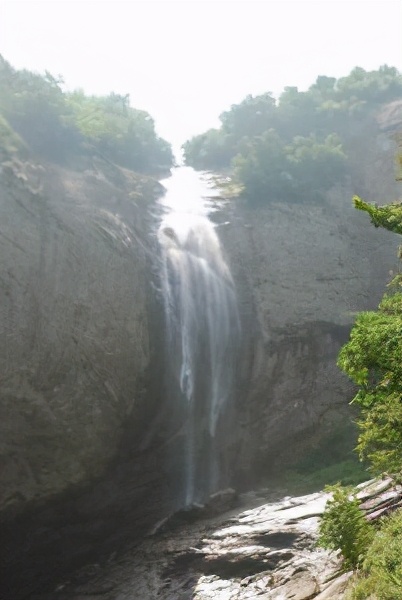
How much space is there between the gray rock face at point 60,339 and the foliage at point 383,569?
477 inches

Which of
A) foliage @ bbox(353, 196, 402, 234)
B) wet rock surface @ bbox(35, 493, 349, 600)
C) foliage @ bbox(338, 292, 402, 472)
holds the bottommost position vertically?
wet rock surface @ bbox(35, 493, 349, 600)

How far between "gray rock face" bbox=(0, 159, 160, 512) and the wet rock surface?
3.55 m

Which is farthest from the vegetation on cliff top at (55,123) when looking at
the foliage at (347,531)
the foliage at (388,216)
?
the foliage at (347,531)

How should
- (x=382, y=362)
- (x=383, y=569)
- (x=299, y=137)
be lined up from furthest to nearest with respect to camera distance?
(x=299, y=137), (x=382, y=362), (x=383, y=569)

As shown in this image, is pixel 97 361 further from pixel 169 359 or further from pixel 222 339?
pixel 222 339

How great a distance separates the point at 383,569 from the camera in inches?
299

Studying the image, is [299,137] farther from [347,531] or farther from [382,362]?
[382,362]

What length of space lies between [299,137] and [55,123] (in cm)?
1507

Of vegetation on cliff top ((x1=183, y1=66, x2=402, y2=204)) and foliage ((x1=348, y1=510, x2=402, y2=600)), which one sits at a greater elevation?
vegetation on cliff top ((x1=183, y1=66, x2=402, y2=204))

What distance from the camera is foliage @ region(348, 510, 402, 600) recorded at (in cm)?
699

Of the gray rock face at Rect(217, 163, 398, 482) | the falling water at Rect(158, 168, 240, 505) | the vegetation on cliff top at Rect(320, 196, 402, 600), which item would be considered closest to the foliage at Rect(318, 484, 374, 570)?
the vegetation on cliff top at Rect(320, 196, 402, 600)

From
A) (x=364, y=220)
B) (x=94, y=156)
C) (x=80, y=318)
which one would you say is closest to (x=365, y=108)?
(x=364, y=220)

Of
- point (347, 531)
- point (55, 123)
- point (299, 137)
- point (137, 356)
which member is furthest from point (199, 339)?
point (299, 137)

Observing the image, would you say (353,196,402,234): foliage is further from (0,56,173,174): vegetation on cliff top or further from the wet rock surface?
(0,56,173,174): vegetation on cliff top
